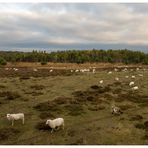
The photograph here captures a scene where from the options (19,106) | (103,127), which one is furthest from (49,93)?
(103,127)

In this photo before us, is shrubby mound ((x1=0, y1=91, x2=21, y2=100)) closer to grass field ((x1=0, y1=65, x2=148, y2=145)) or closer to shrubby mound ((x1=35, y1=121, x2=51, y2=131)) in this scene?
grass field ((x1=0, y1=65, x2=148, y2=145))

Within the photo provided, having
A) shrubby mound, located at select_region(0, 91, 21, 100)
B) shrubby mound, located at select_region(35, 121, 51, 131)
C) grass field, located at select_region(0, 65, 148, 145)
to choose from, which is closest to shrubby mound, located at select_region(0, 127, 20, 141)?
grass field, located at select_region(0, 65, 148, 145)

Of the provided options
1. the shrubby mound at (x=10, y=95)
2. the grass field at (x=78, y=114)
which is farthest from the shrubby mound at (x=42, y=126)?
the shrubby mound at (x=10, y=95)

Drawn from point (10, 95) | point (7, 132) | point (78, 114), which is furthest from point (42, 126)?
point (10, 95)

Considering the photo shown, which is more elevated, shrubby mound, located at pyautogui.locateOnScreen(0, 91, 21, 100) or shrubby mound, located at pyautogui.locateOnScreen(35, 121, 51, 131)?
shrubby mound, located at pyautogui.locateOnScreen(0, 91, 21, 100)

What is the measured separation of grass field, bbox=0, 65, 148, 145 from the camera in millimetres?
20047

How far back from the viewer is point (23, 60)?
574 ft

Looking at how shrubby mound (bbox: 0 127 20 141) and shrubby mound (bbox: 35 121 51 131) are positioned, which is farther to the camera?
shrubby mound (bbox: 35 121 51 131)

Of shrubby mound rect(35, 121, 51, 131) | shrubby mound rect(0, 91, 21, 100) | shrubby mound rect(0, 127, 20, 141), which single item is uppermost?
shrubby mound rect(0, 91, 21, 100)

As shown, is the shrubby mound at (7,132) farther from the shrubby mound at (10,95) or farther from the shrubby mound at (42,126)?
the shrubby mound at (10,95)

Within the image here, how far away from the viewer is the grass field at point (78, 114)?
2005 centimetres

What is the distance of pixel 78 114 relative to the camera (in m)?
25.9

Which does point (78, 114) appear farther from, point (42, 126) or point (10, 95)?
point (10, 95)

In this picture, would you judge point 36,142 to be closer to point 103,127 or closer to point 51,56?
point 103,127
